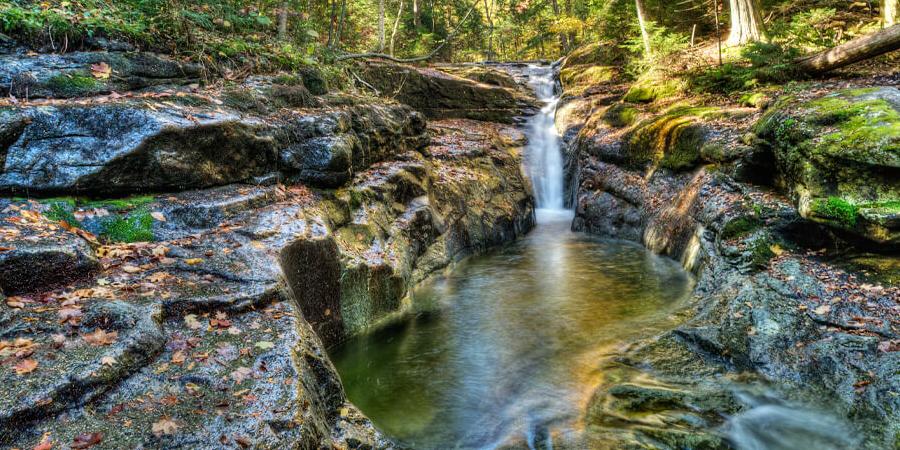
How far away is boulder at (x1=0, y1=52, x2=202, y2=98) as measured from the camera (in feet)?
19.5

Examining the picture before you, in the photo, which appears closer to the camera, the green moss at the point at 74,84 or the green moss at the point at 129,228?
the green moss at the point at 129,228

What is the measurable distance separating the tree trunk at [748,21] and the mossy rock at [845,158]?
639cm

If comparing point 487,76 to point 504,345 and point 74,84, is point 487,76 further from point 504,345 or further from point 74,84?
point 74,84

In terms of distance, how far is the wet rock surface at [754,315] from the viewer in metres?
4.48

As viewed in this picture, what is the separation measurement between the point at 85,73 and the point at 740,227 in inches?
392

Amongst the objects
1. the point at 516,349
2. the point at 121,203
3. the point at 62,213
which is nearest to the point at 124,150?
the point at 121,203

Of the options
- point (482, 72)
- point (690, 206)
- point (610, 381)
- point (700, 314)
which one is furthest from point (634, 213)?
point (482, 72)

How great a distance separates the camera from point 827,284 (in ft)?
18.8

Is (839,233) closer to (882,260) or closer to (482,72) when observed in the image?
(882,260)

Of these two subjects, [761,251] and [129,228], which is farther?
[761,251]

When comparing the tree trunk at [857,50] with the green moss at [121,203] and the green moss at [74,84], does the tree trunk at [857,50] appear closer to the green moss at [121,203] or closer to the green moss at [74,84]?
the green moss at [121,203]

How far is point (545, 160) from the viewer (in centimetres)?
1542

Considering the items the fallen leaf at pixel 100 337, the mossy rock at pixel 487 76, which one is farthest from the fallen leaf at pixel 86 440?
the mossy rock at pixel 487 76

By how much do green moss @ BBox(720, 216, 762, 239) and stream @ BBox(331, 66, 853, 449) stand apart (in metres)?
1.12
